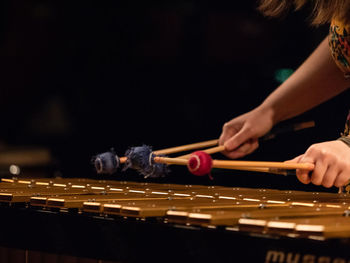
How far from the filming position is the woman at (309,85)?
212cm

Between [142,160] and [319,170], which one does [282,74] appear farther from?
[319,170]

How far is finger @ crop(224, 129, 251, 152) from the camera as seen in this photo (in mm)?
2684

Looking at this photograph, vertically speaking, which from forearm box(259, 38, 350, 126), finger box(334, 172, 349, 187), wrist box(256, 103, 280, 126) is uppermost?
forearm box(259, 38, 350, 126)

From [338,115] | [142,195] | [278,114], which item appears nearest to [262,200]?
[142,195]

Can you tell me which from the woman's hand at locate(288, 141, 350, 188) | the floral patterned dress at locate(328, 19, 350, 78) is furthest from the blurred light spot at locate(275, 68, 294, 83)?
Answer: the woman's hand at locate(288, 141, 350, 188)

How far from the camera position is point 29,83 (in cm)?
404

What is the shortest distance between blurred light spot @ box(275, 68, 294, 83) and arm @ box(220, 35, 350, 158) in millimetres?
317

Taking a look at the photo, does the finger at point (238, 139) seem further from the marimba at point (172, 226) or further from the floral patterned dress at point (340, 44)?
the floral patterned dress at point (340, 44)

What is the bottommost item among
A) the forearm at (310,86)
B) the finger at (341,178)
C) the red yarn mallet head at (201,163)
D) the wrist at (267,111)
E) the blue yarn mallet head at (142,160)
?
the finger at (341,178)

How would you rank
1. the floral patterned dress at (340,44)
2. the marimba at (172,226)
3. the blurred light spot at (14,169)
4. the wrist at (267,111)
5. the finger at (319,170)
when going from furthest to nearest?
the blurred light spot at (14,169) → the wrist at (267,111) → the floral patterned dress at (340,44) → the finger at (319,170) → the marimba at (172,226)

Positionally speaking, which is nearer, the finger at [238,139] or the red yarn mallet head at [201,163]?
the red yarn mallet head at [201,163]

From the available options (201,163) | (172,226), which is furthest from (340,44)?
(172,226)

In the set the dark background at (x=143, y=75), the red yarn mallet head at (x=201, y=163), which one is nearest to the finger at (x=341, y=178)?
the red yarn mallet head at (x=201, y=163)

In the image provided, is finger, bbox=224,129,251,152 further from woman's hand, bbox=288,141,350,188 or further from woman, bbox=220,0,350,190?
woman's hand, bbox=288,141,350,188
